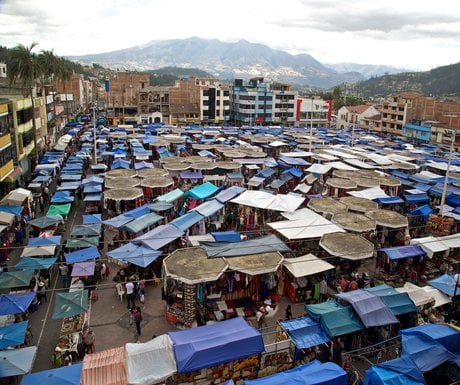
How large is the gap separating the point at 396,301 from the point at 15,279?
11.8 meters

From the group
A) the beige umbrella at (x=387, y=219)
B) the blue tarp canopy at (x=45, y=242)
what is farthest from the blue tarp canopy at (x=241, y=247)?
the blue tarp canopy at (x=45, y=242)

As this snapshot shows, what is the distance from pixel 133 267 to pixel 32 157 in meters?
21.4

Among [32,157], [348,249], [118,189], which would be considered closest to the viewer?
[348,249]

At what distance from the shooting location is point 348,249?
46.7 feet

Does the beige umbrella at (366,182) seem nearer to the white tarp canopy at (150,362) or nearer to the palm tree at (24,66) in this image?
the white tarp canopy at (150,362)

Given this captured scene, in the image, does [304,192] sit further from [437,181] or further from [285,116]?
[285,116]

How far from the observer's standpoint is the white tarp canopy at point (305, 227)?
617 inches

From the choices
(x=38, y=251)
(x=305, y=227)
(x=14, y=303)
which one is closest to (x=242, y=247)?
(x=305, y=227)

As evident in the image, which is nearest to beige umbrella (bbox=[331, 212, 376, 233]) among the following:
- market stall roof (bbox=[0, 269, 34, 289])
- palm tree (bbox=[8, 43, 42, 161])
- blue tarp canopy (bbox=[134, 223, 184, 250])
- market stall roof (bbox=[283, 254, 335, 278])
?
market stall roof (bbox=[283, 254, 335, 278])

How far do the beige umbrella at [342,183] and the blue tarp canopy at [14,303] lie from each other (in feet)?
55.2

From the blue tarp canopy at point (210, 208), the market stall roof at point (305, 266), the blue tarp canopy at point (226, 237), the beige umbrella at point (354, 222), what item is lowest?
the market stall roof at point (305, 266)

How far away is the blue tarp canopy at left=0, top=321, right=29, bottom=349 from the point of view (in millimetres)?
9742

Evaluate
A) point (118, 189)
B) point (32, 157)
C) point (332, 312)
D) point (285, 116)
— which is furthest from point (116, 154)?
point (285, 116)

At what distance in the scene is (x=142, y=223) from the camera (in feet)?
57.0
